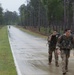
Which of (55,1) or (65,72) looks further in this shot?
(55,1)

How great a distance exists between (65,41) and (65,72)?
122cm

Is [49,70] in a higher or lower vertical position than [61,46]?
lower

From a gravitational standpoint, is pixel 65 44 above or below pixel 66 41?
below

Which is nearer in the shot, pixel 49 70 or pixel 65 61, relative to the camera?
pixel 65 61

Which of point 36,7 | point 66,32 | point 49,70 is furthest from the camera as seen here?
point 36,7

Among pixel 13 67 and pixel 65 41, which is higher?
pixel 65 41

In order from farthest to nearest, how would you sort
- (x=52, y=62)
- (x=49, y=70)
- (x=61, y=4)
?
(x=61, y=4) < (x=52, y=62) < (x=49, y=70)

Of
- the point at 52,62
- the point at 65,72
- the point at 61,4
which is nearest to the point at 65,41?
the point at 65,72

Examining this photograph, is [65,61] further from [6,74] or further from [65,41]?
[6,74]

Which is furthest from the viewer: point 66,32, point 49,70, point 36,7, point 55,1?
point 36,7

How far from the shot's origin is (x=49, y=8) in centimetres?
6109

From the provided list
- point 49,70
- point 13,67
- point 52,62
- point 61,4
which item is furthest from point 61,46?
point 61,4

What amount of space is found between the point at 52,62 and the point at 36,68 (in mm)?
2340

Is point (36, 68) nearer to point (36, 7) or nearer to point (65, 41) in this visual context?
point (65, 41)
